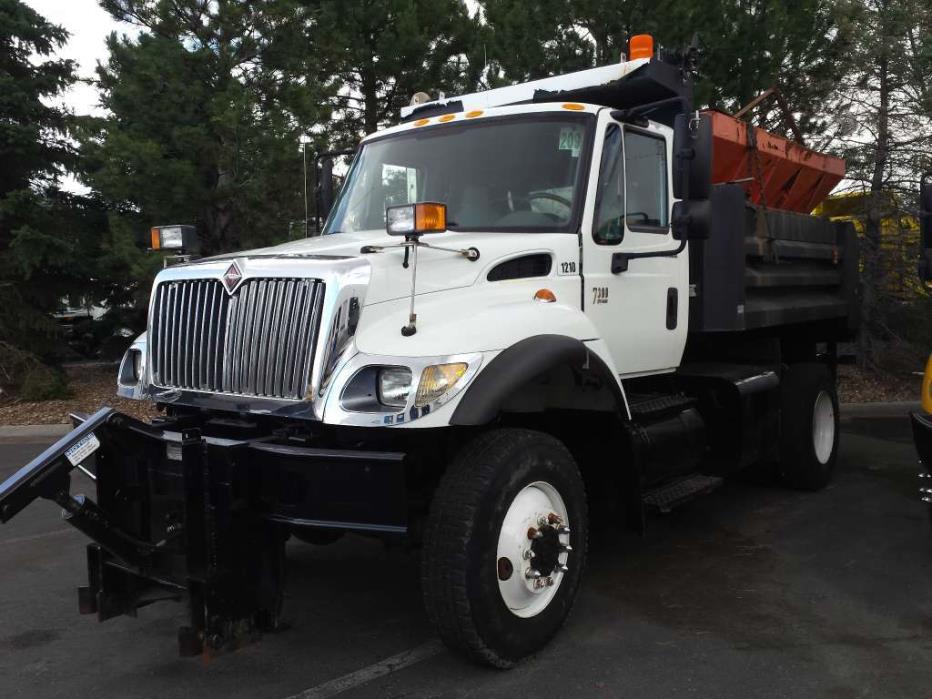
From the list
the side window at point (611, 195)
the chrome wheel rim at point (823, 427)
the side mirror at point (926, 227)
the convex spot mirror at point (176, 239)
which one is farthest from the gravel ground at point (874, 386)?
the convex spot mirror at point (176, 239)

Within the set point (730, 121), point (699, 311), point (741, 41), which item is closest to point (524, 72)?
point (741, 41)

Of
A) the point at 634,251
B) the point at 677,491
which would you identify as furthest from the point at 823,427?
the point at 634,251

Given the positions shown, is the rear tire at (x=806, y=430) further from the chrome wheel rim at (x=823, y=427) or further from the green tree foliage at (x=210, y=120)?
the green tree foliage at (x=210, y=120)

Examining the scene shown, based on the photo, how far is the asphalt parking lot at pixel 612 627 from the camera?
367 centimetres

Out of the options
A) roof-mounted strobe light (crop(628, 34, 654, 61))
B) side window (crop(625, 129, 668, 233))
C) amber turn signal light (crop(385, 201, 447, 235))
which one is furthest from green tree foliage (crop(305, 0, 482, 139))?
amber turn signal light (crop(385, 201, 447, 235))

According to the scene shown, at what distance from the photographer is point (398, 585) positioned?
4930mm

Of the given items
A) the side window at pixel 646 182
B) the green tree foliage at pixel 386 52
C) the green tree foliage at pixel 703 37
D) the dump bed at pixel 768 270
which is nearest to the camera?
the side window at pixel 646 182

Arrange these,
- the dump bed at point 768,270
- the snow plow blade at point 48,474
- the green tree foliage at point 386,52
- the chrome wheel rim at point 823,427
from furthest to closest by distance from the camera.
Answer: the green tree foliage at point 386,52 < the chrome wheel rim at point 823,427 < the dump bed at point 768,270 < the snow plow blade at point 48,474

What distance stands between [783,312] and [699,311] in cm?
108

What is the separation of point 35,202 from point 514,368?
1144 cm

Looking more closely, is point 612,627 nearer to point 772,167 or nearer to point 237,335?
point 237,335

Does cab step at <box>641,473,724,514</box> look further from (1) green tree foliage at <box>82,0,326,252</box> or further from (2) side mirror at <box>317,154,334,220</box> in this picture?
(1) green tree foliage at <box>82,0,326,252</box>

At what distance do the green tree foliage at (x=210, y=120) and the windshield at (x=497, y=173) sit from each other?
573 cm

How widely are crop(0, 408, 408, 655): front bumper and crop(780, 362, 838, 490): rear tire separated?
4.36 metres
